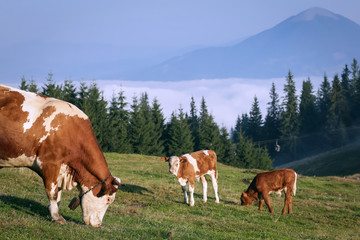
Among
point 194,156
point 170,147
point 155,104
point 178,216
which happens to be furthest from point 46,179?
point 155,104

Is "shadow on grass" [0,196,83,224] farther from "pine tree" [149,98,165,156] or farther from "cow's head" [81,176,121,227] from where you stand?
"pine tree" [149,98,165,156]

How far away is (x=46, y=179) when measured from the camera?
973 centimetres

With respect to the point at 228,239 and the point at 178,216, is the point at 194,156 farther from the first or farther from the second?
the point at 228,239

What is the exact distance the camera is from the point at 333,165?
7738cm

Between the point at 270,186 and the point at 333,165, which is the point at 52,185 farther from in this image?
the point at 333,165

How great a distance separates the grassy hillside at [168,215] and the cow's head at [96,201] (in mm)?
306

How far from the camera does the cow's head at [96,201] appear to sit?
34.1 ft

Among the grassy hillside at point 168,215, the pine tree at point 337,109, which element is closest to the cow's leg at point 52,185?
the grassy hillside at point 168,215

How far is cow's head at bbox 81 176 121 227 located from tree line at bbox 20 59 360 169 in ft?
189

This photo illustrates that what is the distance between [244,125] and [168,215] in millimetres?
138200

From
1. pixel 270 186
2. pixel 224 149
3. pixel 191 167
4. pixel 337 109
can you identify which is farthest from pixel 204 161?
pixel 337 109

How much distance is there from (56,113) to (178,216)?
699 cm

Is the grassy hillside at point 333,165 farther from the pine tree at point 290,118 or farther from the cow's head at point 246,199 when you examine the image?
the cow's head at point 246,199

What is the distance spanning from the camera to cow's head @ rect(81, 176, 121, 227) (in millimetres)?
10391
